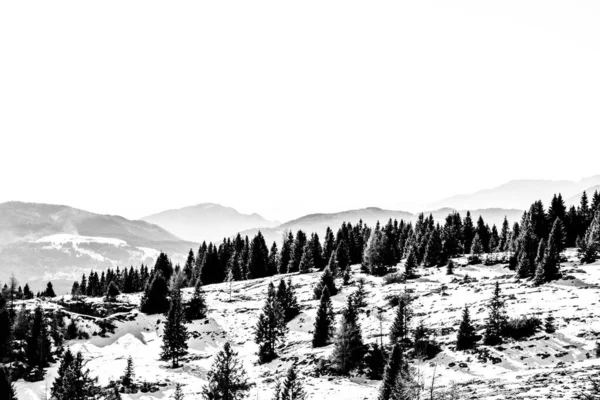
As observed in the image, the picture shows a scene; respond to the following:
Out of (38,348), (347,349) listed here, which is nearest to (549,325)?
(347,349)

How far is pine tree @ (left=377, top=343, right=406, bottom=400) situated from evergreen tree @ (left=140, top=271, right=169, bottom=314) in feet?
233

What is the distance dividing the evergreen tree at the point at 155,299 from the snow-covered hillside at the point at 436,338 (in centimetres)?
323

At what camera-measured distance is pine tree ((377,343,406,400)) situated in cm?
3422

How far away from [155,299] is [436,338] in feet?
216

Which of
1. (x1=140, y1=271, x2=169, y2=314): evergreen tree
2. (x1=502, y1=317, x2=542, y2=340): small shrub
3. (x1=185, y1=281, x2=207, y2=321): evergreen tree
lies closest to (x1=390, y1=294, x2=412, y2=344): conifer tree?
(x1=502, y1=317, x2=542, y2=340): small shrub

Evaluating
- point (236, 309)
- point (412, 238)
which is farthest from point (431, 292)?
point (412, 238)

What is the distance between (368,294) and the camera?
86.6 meters

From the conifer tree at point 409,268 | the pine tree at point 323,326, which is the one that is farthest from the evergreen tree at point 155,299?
the conifer tree at point 409,268

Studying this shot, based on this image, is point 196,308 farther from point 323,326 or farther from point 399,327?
point 399,327

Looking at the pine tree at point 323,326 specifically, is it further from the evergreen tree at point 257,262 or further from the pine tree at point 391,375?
the evergreen tree at point 257,262

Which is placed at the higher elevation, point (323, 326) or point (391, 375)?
point (391, 375)

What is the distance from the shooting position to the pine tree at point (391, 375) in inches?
1347

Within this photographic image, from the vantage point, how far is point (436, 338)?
181 ft

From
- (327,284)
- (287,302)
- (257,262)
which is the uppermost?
(257,262)
